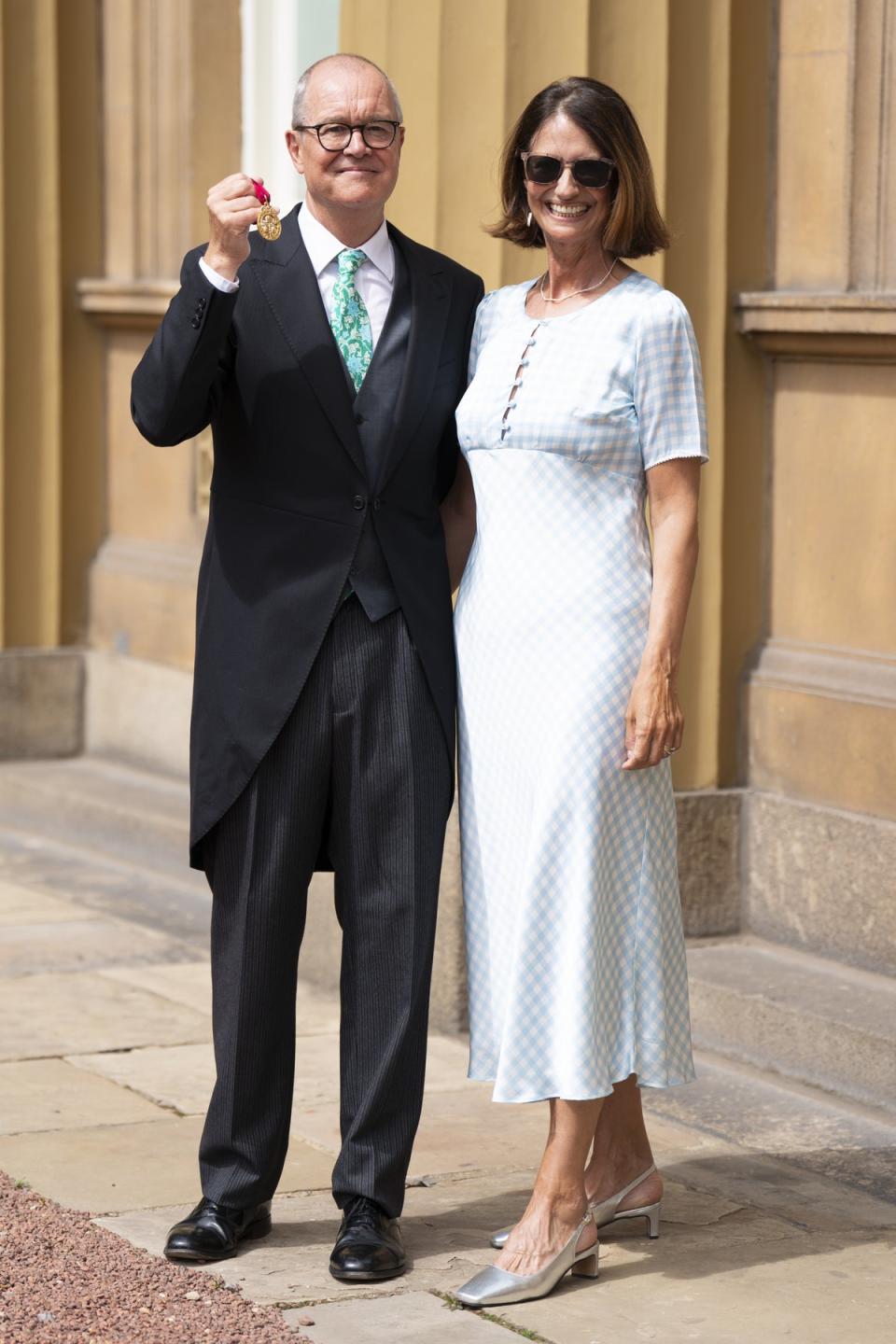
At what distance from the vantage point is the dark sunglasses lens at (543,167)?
3.87 metres

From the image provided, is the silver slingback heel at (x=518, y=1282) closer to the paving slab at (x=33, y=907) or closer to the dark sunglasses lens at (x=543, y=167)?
the dark sunglasses lens at (x=543, y=167)

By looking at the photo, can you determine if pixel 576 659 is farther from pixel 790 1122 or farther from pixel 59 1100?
pixel 59 1100

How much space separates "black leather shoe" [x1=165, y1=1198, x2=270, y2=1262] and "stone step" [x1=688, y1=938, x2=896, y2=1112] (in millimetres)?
1676

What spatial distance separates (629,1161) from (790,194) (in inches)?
113

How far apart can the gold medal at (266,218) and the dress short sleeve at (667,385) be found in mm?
644

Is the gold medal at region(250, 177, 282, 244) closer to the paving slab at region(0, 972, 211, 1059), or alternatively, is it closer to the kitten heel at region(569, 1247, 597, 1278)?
the kitten heel at region(569, 1247, 597, 1278)

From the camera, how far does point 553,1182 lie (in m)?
3.90

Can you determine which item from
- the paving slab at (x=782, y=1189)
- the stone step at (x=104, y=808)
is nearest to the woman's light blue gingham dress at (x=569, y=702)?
the paving slab at (x=782, y=1189)

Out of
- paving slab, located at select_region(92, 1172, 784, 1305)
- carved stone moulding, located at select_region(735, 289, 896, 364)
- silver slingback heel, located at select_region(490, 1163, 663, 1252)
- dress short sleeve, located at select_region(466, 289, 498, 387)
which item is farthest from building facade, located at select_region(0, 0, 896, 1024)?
dress short sleeve, located at select_region(466, 289, 498, 387)

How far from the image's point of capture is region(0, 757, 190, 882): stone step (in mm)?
7945

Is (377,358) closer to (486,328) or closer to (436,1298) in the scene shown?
(486,328)

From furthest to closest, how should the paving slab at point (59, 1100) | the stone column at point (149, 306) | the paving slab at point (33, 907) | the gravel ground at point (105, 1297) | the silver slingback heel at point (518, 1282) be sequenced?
the stone column at point (149, 306) → the paving slab at point (33, 907) → the paving slab at point (59, 1100) → the silver slingback heel at point (518, 1282) → the gravel ground at point (105, 1297)

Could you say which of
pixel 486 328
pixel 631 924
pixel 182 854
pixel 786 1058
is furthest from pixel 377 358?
pixel 182 854

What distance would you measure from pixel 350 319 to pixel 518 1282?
170 cm
